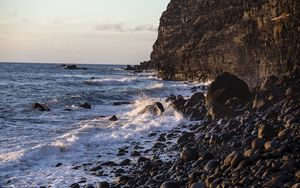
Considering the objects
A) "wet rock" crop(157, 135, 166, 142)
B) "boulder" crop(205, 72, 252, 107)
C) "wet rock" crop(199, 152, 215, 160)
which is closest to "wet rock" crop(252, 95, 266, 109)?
"boulder" crop(205, 72, 252, 107)

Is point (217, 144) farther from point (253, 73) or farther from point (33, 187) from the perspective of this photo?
point (253, 73)

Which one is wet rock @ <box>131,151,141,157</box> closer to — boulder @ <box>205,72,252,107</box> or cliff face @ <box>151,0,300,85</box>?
boulder @ <box>205,72,252,107</box>

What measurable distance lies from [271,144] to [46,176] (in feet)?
20.6

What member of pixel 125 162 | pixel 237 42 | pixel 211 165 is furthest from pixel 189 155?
pixel 237 42

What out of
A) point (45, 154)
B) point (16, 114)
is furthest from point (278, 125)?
point (16, 114)

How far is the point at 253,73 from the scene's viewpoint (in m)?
31.3

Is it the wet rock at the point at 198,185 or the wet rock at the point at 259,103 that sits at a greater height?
the wet rock at the point at 259,103

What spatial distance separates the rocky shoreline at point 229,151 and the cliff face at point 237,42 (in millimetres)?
4190

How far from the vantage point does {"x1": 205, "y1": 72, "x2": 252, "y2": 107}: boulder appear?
66.7ft

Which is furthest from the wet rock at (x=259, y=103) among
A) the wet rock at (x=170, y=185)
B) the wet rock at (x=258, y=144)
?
the wet rock at (x=170, y=185)

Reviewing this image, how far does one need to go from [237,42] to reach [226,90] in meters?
16.7

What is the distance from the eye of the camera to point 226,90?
2067 cm

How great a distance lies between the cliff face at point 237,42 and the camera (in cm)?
2358

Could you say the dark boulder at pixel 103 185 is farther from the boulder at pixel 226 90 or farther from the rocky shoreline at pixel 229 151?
the boulder at pixel 226 90
